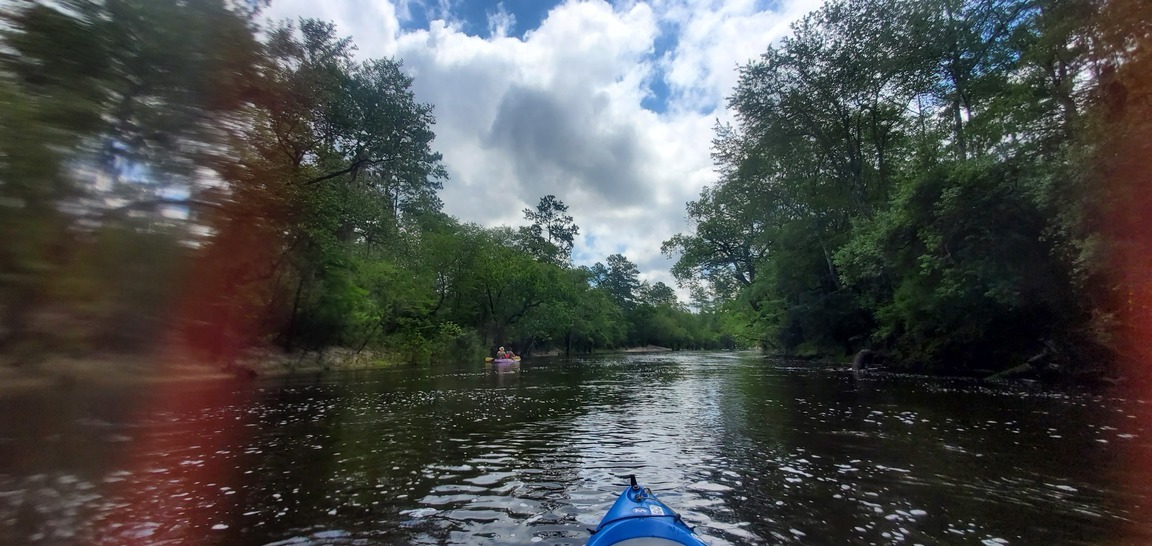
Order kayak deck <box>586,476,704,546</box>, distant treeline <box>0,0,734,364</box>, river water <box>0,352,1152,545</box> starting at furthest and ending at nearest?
1. river water <box>0,352,1152,545</box>
2. kayak deck <box>586,476,704,546</box>
3. distant treeline <box>0,0,734,364</box>

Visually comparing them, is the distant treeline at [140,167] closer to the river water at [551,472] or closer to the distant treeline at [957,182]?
Result: the river water at [551,472]

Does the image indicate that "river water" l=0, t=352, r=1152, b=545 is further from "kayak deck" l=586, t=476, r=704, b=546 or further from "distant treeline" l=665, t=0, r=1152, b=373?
"distant treeline" l=665, t=0, r=1152, b=373

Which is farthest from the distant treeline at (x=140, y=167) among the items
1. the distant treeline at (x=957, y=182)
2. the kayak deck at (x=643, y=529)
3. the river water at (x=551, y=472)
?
the distant treeline at (x=957, y=182)

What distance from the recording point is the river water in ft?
15.6

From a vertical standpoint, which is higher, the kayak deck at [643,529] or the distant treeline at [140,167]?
the distant treeline at [140,167]

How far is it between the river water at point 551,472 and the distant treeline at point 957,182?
4.49m

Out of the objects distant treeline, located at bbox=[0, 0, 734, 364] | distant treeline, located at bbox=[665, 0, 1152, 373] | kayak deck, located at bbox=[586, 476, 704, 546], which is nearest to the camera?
distant treeline, located at bbox=[0, 0, 734, 364]

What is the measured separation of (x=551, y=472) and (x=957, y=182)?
17.4 metres

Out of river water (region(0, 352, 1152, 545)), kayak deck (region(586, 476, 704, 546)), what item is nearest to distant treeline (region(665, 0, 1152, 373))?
river water (region(0, 352, 1152, 545))

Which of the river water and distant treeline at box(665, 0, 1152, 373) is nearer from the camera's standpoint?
the river water

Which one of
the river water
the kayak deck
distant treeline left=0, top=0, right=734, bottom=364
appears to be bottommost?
the river water

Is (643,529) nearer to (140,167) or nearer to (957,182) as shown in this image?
(140,167)

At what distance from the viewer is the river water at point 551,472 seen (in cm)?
475

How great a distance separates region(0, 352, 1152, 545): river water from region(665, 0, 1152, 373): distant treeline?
4486mm
